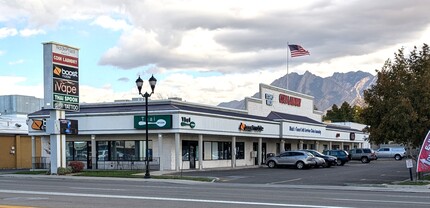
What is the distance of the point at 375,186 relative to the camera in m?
28.6

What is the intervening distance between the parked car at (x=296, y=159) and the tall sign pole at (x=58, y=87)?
17.2m

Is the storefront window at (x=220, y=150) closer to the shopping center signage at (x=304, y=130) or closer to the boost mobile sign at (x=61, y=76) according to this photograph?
the shopping center signage at (x=304, y=130)

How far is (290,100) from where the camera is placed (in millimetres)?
62531

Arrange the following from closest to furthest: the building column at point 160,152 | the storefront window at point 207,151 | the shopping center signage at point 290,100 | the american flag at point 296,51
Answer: the building column at point 160,152, the storefront window at point 207,151, the american flag at point 296,51, the shopping center signage at point 290,100

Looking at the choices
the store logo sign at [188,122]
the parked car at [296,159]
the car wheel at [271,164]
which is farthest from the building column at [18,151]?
the parked car at [296,159]

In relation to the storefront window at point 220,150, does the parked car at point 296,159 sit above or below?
below

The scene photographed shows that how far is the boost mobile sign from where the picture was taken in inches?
1452

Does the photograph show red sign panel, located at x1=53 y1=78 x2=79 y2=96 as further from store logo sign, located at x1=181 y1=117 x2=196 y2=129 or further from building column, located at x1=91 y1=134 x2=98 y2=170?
store logo sign, located at x1=181 y1=117 x2=196 y2=129

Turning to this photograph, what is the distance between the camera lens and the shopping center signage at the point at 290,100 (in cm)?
6025

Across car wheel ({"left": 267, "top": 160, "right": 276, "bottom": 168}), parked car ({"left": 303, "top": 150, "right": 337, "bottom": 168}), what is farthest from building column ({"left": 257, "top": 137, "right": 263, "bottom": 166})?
parked car ({"left": 303, "top": 150, "right": 337, "bottom": 168})

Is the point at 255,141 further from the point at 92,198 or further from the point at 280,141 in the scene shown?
the point at 92,198

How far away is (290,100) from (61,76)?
30598mm

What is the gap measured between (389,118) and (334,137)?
4322 centimetres

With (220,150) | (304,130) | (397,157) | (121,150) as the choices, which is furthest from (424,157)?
(397,157)
